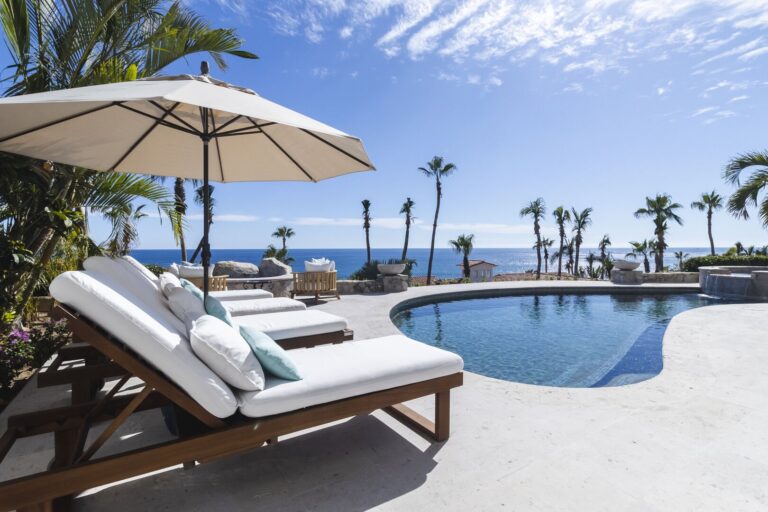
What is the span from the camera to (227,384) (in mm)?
1860

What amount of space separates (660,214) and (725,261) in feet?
39.2

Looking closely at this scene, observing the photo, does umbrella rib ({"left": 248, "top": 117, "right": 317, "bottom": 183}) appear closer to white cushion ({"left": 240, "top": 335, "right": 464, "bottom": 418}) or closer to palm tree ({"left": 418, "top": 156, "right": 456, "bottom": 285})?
white cushion ({"left": 240, "top": 335, "right": 464, "bottom": 418})

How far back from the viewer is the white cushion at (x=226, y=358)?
1.78m

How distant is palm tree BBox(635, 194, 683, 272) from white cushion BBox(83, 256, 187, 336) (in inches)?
1156

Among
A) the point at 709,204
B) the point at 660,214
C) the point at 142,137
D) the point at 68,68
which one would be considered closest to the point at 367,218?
the point at 660,214

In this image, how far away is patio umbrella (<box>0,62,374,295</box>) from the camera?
6.63ft

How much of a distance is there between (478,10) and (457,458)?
23.0 feet

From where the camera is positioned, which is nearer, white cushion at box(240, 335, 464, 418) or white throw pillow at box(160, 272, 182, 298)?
white cushion at box(240, 335, 464, 418)

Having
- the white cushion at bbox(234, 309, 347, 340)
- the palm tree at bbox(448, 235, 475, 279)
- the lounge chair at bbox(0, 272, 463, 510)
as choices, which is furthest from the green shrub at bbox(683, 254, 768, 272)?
the palm tree at bbox(448, 235, 475, 279)

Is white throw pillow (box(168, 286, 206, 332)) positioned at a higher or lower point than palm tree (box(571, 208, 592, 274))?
lower

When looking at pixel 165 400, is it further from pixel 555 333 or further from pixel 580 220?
pixel 580 220

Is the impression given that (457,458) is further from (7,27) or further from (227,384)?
(7,27)

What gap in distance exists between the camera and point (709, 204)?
27984 millimetres

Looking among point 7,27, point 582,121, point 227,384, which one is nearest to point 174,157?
point 7,27
